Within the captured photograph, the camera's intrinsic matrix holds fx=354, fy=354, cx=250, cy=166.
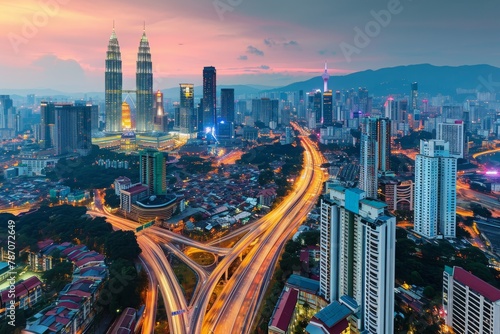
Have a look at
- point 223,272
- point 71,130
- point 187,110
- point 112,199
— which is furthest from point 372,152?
point 187,110

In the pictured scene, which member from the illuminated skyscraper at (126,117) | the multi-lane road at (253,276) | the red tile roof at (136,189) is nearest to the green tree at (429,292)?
the multi-lane road at (253,276)

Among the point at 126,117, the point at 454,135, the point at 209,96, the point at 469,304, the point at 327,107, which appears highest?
the point at 209,96

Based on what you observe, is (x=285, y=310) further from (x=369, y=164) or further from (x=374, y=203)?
(x=369, y=164)

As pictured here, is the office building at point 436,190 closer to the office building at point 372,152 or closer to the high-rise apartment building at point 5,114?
the office building at point 372,152

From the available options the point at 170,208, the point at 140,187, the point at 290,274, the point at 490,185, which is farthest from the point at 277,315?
the point at 490,185

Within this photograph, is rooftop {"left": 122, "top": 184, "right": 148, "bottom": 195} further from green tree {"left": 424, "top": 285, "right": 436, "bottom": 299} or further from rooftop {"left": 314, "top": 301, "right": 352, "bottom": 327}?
green tree {"left": 424, "top": 285, "right": 436, "bottom": 299}

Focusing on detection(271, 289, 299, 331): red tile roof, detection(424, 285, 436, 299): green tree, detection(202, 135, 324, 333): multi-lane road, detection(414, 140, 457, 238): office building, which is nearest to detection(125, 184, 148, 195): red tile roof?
detection(202, 135, 324, 333): multi-lane road

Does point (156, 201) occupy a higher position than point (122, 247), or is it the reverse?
point (156, 201)
